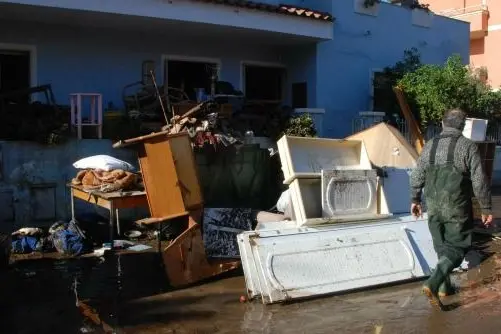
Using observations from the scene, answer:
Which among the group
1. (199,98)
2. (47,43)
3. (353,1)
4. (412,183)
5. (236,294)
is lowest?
(236,294)

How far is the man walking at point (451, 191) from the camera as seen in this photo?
5.39m

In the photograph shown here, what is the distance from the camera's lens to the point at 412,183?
582 centimetres

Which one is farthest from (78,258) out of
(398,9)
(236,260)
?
(398,9)

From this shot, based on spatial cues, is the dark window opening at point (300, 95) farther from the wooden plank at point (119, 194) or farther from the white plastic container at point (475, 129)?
the wooden plank at point (119, 194)

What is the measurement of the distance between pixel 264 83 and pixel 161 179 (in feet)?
21.9

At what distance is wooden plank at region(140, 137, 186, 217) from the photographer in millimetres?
6632

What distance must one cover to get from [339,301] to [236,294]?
1.07 metres

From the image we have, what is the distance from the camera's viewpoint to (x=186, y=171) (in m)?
6.71

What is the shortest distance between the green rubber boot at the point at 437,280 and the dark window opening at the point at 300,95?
7.49 m

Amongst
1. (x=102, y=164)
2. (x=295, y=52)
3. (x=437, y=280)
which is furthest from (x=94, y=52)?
(x=437, y=280)

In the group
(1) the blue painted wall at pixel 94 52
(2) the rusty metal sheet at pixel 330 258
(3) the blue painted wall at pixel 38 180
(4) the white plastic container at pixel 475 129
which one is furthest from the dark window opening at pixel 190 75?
(2) the rusty metal sheet at pixel 330 258

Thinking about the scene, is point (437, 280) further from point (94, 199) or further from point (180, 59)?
point (180, 59)

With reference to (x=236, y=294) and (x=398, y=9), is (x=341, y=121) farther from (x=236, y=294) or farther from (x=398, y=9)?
(x=236, y=294)

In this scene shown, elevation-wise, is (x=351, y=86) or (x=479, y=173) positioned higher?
(x=351, y=86)
